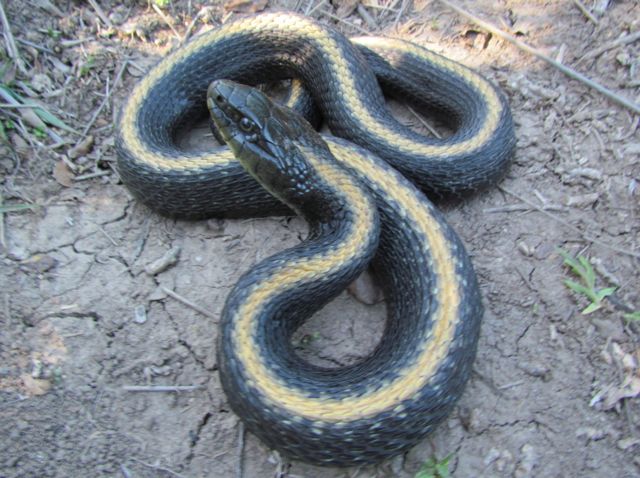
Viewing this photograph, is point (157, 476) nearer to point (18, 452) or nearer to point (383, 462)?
point (18, 452)

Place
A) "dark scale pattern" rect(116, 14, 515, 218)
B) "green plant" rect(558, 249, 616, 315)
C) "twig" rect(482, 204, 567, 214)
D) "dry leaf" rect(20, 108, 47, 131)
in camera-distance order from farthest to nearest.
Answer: "dry leaf" rect(20, 108, 47, 131)
"twig" rect(482, 204, 567, 214)
"dark scale pattern" rect(116, 14, 515, 218)
"green plant" rect(558, 249, 616, 315)

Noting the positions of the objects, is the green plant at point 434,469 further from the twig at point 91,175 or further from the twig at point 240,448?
the twig at point 91,175

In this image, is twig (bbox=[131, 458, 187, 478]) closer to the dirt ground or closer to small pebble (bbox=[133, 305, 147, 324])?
the dirt ground

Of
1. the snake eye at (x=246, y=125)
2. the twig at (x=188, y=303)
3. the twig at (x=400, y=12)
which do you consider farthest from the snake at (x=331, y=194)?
the twig at (x=188, y=303)

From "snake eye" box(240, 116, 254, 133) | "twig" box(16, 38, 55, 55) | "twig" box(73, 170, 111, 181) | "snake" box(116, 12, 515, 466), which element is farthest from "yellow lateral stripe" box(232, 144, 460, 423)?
"twig" box(16, 38, 55, 55)

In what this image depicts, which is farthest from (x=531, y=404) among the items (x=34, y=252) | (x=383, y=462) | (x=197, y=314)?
(x=34, y=252)

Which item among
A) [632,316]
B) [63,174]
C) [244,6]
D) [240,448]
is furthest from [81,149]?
[632,316]

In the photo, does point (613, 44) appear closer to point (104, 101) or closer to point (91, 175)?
point (104, 101)
